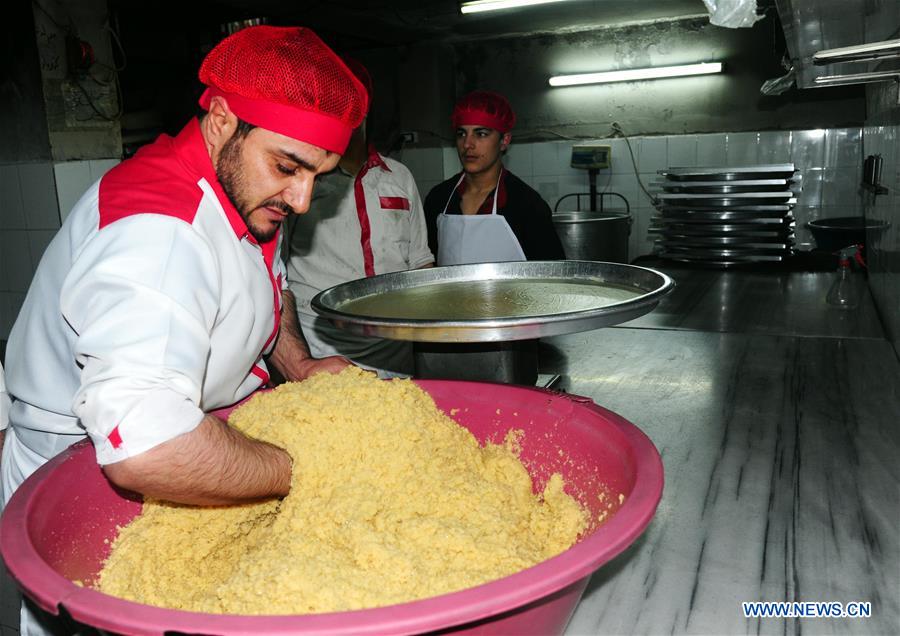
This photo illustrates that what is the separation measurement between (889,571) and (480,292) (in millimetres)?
955

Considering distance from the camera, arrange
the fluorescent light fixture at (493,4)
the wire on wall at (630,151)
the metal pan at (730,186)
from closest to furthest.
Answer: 1. the metal pan at (730,186)
2. the fluorescent light fixture at (493,4)
3. the wire on wall at (630,151)

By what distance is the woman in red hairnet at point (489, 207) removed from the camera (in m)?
2.86

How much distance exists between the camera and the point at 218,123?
3.52 ft

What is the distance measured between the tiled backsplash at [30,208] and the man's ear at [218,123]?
8.51 ft

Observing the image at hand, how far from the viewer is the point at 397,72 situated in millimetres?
6238

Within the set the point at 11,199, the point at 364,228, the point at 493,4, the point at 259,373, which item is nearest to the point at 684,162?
the point at 493,4

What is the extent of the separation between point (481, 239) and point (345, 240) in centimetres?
59

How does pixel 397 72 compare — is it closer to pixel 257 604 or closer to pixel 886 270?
pixel 886 270

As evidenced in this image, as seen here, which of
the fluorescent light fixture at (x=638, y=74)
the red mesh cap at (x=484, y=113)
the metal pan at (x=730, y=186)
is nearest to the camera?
the red mesh cap at (x=484, y=113)

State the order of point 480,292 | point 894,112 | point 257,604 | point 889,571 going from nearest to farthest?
point 257,604
point 889,571
point 480,292
point 894,112

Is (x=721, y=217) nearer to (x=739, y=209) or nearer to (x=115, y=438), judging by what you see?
(x=739, y=209)

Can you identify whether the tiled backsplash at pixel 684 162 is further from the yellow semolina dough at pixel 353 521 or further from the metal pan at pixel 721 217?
the yellow semolina dough at pixel 353 521

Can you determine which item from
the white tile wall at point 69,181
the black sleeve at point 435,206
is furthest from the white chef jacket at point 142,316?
the white tile wall at point 69,181

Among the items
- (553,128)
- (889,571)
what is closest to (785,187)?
(553,128)
